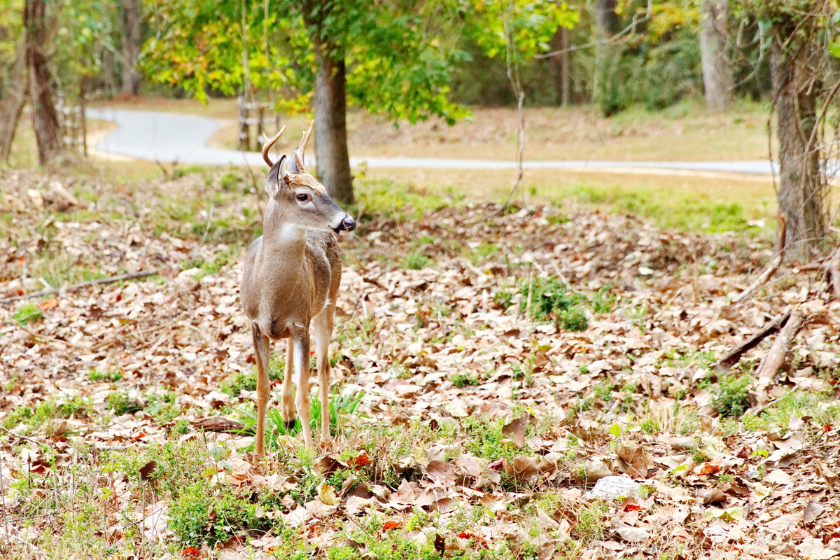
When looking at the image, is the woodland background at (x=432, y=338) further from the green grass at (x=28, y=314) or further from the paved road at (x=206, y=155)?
the paved road at (x=206, y=155)

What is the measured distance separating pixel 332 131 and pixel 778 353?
8.40 metres

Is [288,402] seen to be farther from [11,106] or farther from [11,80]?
[11,80]

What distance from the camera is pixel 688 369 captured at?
6.45 meters

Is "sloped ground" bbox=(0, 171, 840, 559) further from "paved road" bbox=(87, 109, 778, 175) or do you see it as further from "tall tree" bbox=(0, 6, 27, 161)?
"tall tree" bbox=(0, 6, 27, 161)

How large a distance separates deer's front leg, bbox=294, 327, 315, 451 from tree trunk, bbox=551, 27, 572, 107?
3276 centimetres

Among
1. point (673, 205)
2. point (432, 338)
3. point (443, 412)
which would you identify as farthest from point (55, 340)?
point (673, 205)

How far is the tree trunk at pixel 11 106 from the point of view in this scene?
18766mm

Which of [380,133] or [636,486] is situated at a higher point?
[380,133]

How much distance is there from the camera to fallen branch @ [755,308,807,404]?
605cm

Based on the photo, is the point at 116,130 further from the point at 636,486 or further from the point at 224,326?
the point at 636,486

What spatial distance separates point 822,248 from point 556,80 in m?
31.0

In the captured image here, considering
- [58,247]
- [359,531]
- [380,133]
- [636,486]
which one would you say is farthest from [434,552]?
[380,133]

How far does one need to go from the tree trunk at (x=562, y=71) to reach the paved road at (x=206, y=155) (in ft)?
45.7

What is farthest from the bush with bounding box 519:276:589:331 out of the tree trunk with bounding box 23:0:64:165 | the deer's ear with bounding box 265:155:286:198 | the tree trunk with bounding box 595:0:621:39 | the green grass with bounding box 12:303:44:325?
the tree trunk with bounding box 595:0:621:39
